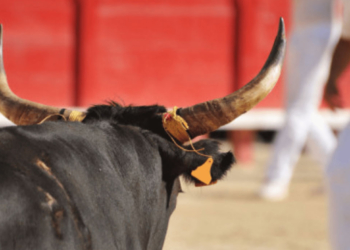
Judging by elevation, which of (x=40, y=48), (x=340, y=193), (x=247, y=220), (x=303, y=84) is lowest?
(x=40, y=48)

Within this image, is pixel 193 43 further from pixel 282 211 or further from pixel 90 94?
pixel 282 211

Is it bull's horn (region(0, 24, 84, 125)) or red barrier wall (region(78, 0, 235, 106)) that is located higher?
bull's horn (region(0, 24, 84, 125))

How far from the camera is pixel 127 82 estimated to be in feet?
33.2

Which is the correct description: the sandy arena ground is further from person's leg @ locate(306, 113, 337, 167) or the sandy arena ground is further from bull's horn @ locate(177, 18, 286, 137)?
bull's horn @ locate(177, 18, 286, 137)

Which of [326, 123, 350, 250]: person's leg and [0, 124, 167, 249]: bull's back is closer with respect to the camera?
[0, 124, 167, 249]: bull's back

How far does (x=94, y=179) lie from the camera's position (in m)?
1.50

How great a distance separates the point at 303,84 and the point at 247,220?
64.3 inches

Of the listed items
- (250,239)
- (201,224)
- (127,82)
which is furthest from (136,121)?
(127,82)

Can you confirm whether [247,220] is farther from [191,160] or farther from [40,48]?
[40,48]

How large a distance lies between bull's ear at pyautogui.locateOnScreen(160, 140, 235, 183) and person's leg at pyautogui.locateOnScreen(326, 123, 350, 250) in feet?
2.56

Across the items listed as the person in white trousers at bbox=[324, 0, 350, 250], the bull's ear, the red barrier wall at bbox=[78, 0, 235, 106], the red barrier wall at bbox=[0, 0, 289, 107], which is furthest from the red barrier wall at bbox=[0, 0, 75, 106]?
the bull's ear

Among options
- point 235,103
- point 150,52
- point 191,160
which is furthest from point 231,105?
point 150,52

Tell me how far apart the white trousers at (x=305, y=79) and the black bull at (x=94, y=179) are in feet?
15.7

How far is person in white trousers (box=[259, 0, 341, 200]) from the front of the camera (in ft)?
21.5
